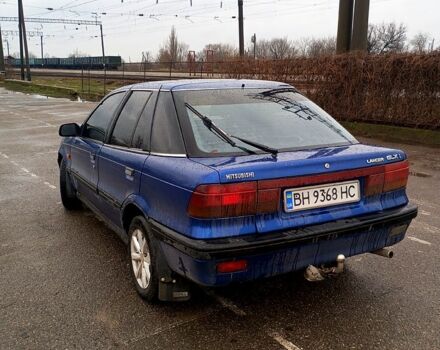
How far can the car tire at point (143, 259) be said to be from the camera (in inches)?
127

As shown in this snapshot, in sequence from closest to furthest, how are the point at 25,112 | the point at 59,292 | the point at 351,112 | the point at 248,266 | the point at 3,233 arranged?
the point at 248,266 → the point at 59,292 → the point at 3,233 → the point at 351,112 → the point at 25,112

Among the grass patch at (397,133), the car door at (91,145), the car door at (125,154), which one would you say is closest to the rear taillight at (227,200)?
the car door at (125,154)

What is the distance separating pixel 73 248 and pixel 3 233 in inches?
39.8

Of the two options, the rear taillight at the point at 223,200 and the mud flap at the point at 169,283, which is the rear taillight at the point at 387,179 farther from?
the mud flap at the point at 169,283

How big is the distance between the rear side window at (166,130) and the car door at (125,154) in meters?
0.10

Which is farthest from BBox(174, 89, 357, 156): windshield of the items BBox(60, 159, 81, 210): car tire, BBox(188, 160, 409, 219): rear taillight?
BBox(60, 159, 81, 210): car tire

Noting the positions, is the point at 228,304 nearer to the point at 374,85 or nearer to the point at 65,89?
the point at 374,85

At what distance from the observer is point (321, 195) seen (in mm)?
2988

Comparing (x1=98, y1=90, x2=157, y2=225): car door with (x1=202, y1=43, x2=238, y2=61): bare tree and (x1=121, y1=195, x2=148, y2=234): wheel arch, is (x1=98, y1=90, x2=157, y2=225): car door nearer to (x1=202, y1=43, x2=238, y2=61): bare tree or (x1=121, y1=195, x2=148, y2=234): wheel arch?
(x1=121, y1=195, x2=148, y2=234): wheel arch

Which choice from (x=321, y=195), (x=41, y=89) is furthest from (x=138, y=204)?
(x=41, y=89)

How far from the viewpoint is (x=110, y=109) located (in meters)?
4.46

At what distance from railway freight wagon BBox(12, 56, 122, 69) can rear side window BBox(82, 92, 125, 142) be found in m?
52.6

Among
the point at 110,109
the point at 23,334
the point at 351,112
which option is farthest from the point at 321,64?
the point at 23,334

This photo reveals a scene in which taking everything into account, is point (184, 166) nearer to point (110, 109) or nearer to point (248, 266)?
point (248, 266)
